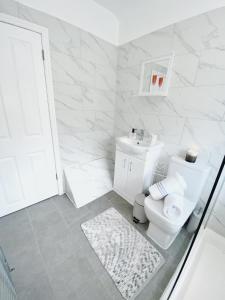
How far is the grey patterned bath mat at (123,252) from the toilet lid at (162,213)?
15.4 inches

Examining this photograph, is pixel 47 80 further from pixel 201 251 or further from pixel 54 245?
pixel 201 251

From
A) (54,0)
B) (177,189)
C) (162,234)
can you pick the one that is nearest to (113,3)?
(54,0)

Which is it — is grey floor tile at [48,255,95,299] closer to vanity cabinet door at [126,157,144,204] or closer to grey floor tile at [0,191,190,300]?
grey floor tile at [0,191,190,300]

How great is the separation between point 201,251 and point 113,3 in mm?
2865

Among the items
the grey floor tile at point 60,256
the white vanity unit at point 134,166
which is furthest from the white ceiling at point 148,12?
the grey floor tile at point 60,256

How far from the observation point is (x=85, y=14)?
1.50 meters

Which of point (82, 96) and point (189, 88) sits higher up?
point (189, 88)

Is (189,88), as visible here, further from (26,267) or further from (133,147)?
(26,267)

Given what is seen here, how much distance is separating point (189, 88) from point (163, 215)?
4.25ft

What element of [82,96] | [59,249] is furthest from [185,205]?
[82,96]

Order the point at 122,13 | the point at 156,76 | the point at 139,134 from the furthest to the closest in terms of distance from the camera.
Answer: the point at 139,134
the point at 122,13
the point at 156,76

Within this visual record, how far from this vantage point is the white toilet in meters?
1.16

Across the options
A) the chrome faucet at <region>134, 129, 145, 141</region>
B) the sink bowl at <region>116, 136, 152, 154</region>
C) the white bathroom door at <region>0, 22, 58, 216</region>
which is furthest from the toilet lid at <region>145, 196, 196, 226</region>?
the white bathroom door at <region>0, 22, 58, 216</region>

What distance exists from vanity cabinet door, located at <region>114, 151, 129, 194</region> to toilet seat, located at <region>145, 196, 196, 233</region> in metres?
0.55
